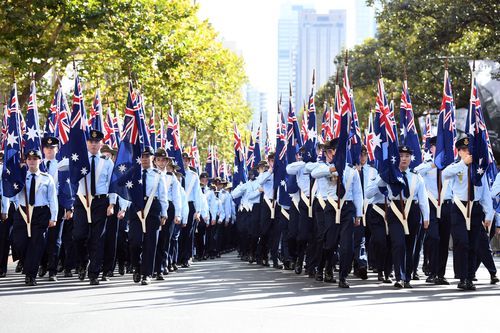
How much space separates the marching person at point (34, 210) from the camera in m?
15.4

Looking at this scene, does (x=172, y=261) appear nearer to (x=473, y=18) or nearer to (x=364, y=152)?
(x=364, y=152)

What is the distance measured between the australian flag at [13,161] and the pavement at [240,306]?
57.6 inches

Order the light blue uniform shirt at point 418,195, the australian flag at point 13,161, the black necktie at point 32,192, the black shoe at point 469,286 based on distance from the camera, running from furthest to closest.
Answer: the australian flag at point 13,161 → the light blue uniform shirt at point 418,195 → the black necktie at point 32,192 → the black shoe at point 469,286

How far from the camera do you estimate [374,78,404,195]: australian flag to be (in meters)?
15.7

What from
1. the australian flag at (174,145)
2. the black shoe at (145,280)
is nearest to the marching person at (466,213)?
the black shoe at (145,280)

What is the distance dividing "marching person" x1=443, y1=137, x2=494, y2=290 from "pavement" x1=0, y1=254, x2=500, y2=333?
388mm

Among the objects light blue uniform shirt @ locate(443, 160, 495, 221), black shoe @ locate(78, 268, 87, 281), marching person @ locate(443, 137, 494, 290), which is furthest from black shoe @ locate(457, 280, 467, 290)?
black shoe @ locate(78, 268, 87, 281)

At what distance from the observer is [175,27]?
30672 millimetres

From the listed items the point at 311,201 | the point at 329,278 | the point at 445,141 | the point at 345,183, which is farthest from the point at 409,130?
the point at 329,278

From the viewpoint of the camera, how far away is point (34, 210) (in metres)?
15.5

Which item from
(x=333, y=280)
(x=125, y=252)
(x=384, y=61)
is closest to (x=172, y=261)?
(x=125, y=252)

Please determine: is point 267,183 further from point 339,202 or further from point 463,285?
point 463,285

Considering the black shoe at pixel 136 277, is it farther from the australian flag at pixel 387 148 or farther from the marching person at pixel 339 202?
the australian flag at pixel 387 148

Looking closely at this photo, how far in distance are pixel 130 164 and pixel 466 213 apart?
509 centimetres
